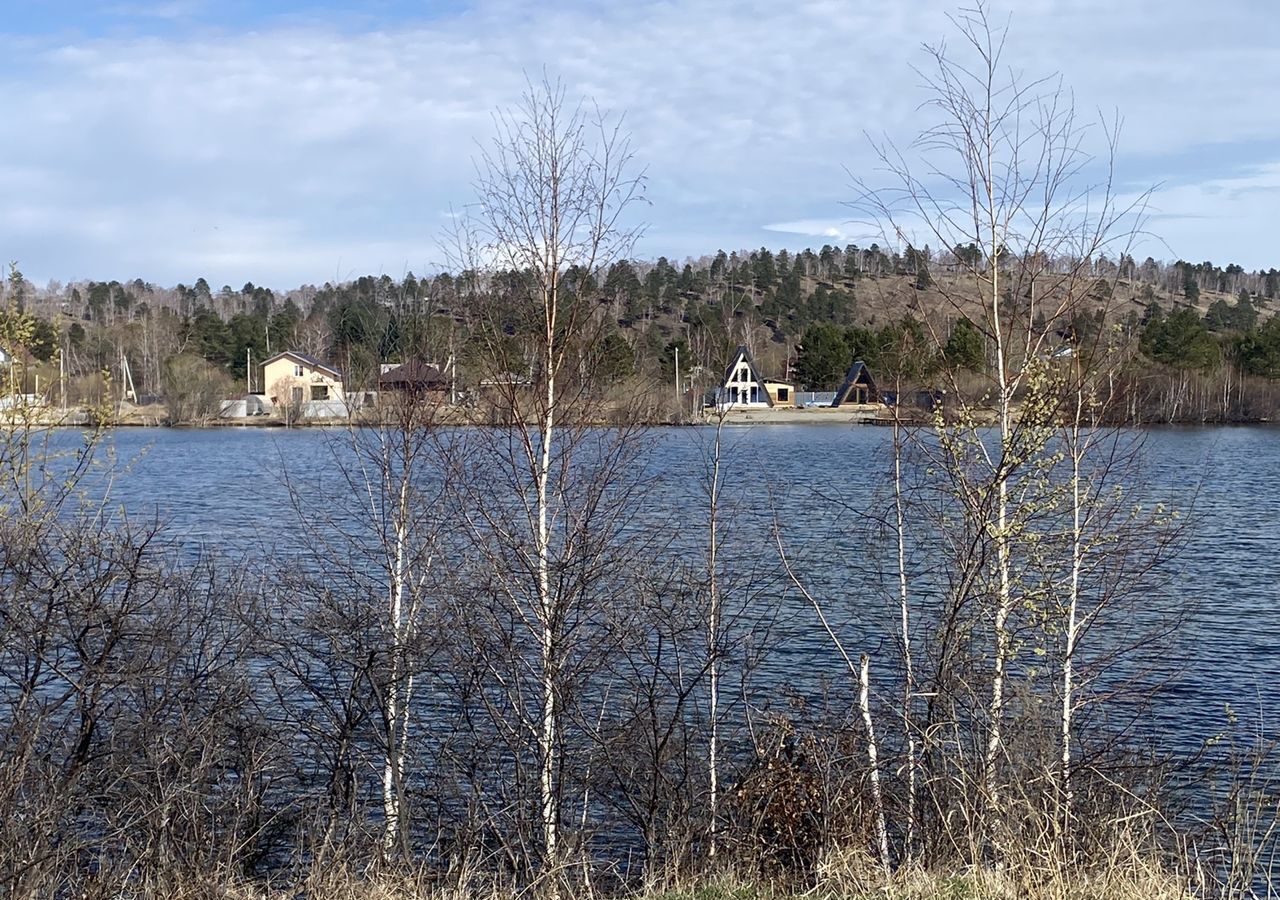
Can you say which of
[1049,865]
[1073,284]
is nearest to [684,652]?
[1073,284]

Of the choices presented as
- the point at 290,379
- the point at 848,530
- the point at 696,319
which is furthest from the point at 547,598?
the point at 290,379

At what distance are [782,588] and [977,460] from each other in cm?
→ 1120

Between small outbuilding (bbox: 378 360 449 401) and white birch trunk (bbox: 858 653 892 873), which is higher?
small outbuilding (bbox: 378 360 449 401)

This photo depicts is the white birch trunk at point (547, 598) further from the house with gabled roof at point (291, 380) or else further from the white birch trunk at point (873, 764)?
the house with gabled roof at point (291, 380)

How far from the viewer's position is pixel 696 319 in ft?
105

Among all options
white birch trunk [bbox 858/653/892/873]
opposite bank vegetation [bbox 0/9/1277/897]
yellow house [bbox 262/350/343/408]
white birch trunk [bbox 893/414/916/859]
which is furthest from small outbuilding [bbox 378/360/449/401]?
yellow house [bbox 262/350/343/408]

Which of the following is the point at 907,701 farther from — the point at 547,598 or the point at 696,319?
the point at 696,319

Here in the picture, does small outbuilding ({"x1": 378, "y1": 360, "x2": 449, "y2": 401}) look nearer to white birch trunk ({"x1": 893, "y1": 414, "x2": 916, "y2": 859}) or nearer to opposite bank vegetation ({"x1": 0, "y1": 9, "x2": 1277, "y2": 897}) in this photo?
opposite bank vegetation ({"x1": 0, "y1": 9, "x2": 1277, "y2": 897})

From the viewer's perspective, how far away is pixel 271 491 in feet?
127

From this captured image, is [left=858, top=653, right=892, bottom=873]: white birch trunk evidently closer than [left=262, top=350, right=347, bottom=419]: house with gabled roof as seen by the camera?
Yes

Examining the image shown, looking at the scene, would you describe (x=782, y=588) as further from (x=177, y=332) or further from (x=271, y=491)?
(x=177, y=332)

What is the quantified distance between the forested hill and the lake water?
1.91 metres

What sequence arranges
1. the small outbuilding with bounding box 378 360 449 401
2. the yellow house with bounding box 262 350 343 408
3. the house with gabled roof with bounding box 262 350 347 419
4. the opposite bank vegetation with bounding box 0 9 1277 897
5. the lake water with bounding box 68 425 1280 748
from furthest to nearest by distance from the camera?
the yellow house with bounding box 262 350 343 408, the house with gabled roof with bounding box 262 350 347 419, the lake water with bounding box 68 425 1280 748, the small outbuilding with bounding box 378 360 449 401, the opposite bank vegetation with bounding box 0 9 1277 897

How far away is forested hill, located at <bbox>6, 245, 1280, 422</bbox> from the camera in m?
10.7
